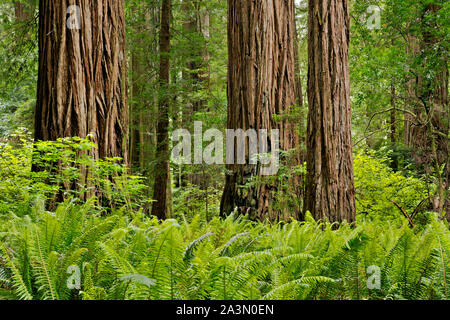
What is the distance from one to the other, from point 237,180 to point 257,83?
1.79 metres

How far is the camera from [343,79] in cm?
483

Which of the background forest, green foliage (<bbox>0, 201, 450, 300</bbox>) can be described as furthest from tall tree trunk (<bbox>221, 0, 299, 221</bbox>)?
green foliage (<bbox>0, 201, 450, 300</bbox>)

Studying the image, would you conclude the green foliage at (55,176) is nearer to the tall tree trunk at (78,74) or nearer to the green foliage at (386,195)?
the tall tree trunk at (78,74)

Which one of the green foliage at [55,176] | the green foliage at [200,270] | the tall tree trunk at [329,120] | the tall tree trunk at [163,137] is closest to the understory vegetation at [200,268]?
the green foliage at [200,270]

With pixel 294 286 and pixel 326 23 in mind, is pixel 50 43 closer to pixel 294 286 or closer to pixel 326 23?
pixel 326 23

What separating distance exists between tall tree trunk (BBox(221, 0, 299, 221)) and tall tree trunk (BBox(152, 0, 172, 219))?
3304 mm

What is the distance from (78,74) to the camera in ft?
14.6

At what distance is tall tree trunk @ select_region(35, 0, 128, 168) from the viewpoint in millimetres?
4355

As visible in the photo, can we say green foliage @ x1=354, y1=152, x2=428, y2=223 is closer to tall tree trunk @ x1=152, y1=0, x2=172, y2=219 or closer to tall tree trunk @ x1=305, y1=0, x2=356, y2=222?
tall tree trunk @ x1=305, y1=0, x2=356, y2=222

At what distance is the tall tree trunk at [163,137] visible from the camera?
937 centimetres

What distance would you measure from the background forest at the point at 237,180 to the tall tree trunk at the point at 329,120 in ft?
0.06

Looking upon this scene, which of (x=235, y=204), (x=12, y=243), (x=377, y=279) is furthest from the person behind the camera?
(x=235, y=204)
